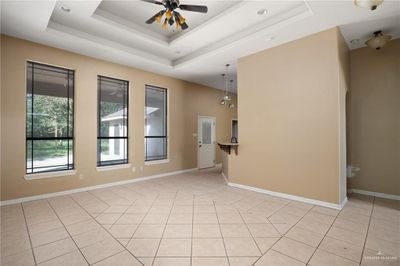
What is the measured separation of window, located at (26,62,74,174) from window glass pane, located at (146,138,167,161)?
6.35 ft

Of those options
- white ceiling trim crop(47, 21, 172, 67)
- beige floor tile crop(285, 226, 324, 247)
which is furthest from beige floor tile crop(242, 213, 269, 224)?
white ceiling trim crop(47, 21, 172, 67)

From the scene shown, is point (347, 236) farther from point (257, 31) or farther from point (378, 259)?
point (257, 31)

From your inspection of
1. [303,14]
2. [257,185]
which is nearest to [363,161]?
[257,185]

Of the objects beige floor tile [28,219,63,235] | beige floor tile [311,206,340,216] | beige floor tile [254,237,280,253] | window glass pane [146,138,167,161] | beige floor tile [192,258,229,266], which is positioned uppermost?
window glass pane [146,138,167,161]

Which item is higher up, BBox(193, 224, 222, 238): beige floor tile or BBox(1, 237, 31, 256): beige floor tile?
BBox(1, 237, 31, 256): beige floor tile

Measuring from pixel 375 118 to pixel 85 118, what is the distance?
627 centimetres

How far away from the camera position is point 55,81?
412cm

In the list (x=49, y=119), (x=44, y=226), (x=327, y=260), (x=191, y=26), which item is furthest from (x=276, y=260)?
(x=49, y=119)

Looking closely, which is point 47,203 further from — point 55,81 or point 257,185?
point 257,185

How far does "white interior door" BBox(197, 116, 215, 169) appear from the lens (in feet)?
23.2

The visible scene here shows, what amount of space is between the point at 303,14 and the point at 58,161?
541cm

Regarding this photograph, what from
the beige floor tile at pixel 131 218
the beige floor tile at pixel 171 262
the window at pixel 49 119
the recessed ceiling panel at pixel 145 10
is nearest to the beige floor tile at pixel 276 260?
the beige floor tile at pixel 171 262

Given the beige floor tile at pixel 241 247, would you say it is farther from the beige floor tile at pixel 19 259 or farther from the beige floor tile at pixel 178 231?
the beige floor tile at pixel 19 259

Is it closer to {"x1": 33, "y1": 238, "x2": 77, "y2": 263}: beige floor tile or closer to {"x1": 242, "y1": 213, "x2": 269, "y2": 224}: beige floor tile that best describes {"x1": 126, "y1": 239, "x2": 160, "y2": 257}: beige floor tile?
{"x1": 33, "y1": 238, "x2": 77, "y2": 263}: beige floor tile
